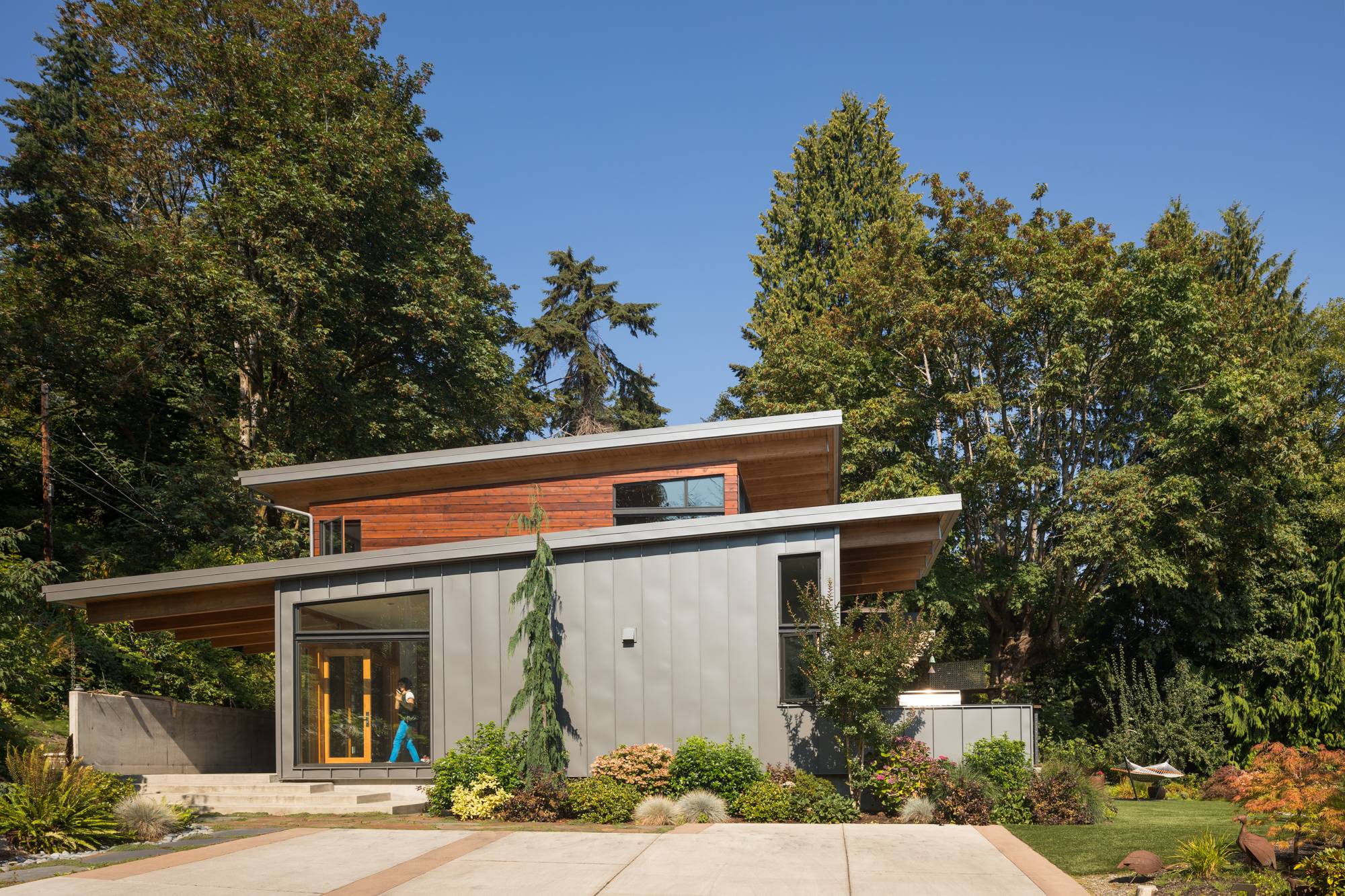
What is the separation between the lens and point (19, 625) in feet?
53.1

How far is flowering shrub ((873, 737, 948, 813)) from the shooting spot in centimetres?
1281

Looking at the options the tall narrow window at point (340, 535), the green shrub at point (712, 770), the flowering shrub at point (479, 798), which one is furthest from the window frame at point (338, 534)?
the green shrub at point (712, 770)

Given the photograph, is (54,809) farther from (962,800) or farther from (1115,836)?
(1115,836)

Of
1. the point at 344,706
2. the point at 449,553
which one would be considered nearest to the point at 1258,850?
the point at 449,553

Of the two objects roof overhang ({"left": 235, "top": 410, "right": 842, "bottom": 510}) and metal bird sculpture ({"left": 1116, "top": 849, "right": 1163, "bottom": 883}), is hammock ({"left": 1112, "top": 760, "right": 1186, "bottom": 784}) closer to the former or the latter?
roof overhang ({"left": 235, "top": 410, "right": 842, "bottom": 510})

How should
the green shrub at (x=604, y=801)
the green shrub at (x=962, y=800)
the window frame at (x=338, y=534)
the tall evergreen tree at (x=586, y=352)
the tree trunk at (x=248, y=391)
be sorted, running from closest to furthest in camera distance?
the green shrub at (x=962, y=800) < the green shrub at (x=604, y=801) < the window frame at (x=338, y=534) < the tree trunk at (x=248, y=391) < the tall evergreen tree at (x=586, y=352)

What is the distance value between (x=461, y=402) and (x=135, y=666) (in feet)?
45.9

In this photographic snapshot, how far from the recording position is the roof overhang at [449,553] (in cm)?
1404

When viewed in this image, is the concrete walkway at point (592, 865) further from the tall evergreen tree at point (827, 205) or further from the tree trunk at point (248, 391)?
the tall evergreen tree at point (827, 205)

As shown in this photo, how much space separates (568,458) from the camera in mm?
16359

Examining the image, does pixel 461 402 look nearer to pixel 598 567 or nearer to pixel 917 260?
pixel 917 260

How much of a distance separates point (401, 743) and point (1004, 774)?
326 inches

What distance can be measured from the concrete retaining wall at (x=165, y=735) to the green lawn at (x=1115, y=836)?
13174mm

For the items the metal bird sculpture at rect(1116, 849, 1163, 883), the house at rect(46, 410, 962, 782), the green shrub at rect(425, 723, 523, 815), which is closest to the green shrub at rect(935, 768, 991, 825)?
the house at rect(46, 410, 962, 782)
